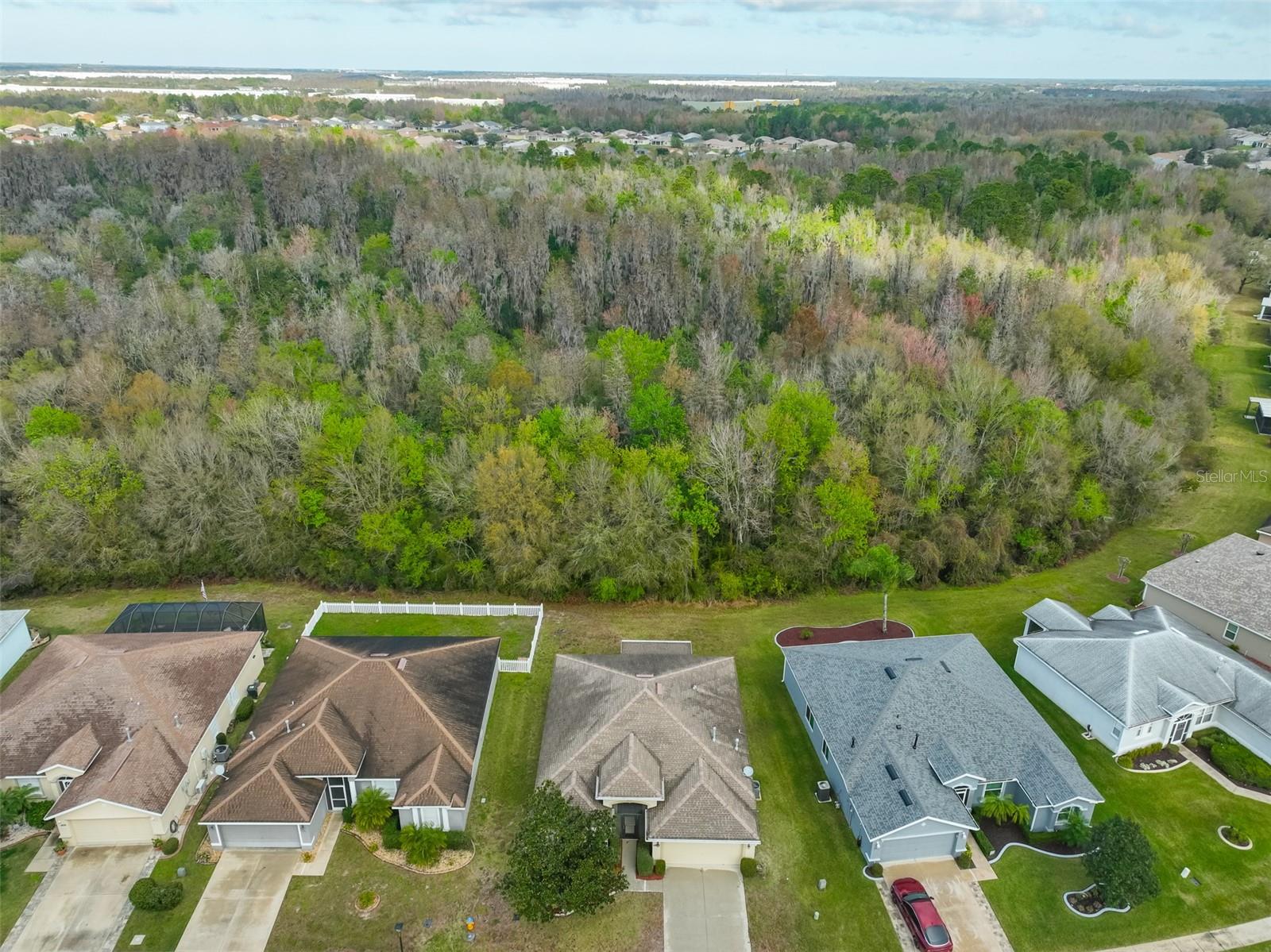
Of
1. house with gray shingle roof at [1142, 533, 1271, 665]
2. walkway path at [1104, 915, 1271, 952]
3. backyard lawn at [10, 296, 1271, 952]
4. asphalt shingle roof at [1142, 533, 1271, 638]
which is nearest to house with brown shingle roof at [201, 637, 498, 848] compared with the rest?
backyard lawn at [10, 296, 1271, 952]

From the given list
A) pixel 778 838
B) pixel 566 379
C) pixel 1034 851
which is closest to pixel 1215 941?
pixel 1034 851

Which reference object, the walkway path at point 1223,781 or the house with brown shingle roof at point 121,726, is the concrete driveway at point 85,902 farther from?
the walkway path at point 1223,781

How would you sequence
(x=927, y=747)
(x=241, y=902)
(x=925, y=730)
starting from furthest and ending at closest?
1. (x=925, y=730)
2. (x=927, y=747)
3. (x=241, y=902)

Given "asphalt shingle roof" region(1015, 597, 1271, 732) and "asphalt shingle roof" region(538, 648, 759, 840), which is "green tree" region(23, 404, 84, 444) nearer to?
"asphalt shingle roof" region(538, 648, 759, 840)

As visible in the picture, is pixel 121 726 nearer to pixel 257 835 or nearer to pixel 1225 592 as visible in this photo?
pixel 257 835

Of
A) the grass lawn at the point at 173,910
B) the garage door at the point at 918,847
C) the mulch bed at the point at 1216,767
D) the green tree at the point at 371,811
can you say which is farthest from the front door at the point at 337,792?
the mulch bed at the point at 1216,767

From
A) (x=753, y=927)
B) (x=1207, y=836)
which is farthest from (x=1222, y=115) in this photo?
(x=753, y=927)

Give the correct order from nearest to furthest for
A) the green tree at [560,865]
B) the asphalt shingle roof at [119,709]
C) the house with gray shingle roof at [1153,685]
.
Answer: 1. the green tree at [560,865]
2. the asphalt shingle roof at [119,709]
3. the house with gray shingle roof at [1153,685]
